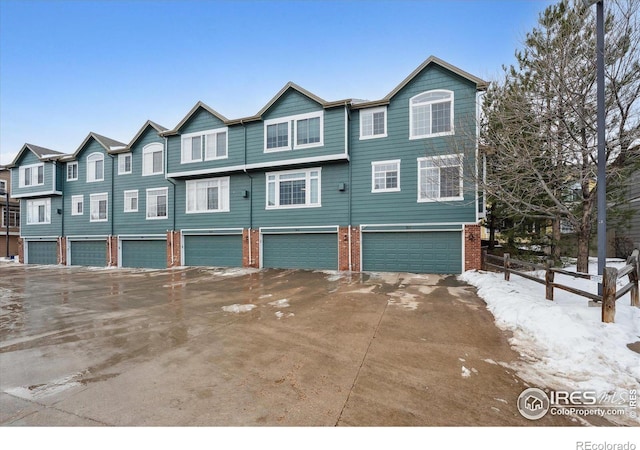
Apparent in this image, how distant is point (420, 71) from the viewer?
12586 mm

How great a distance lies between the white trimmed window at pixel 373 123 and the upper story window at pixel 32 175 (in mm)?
23789

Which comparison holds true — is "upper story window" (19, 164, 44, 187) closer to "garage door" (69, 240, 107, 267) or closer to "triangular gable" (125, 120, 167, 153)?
"garage door" (69, 240, 107, 267)

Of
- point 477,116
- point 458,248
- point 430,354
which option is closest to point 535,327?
point 430,354

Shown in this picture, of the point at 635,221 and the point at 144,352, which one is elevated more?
the point at 635,221

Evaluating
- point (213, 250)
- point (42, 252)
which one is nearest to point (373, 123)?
point (213, 250)

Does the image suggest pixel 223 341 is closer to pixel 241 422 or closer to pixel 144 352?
pixel 144 352

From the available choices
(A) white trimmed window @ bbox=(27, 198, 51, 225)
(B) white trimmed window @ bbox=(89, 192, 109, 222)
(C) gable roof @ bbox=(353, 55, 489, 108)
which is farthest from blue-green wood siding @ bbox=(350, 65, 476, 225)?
(A) white trimmed window @ bbox=(27, 198, 51, 225)

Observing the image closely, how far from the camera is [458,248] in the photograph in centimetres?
1211

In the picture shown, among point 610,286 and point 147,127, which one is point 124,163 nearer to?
point 147,127

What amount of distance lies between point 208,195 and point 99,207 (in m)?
9.17

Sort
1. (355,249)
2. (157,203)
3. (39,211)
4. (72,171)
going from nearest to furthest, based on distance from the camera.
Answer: (355,249)
(157,203)
(72,171)
(39,211)

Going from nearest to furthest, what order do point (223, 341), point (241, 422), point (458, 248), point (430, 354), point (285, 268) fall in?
point (241, 422), point (430, 354), point (223, 341), point (458, 248), point (285, 268)

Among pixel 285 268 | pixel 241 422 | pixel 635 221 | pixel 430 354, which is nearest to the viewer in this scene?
pixel 241 422

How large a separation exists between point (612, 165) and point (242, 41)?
13512 mm
